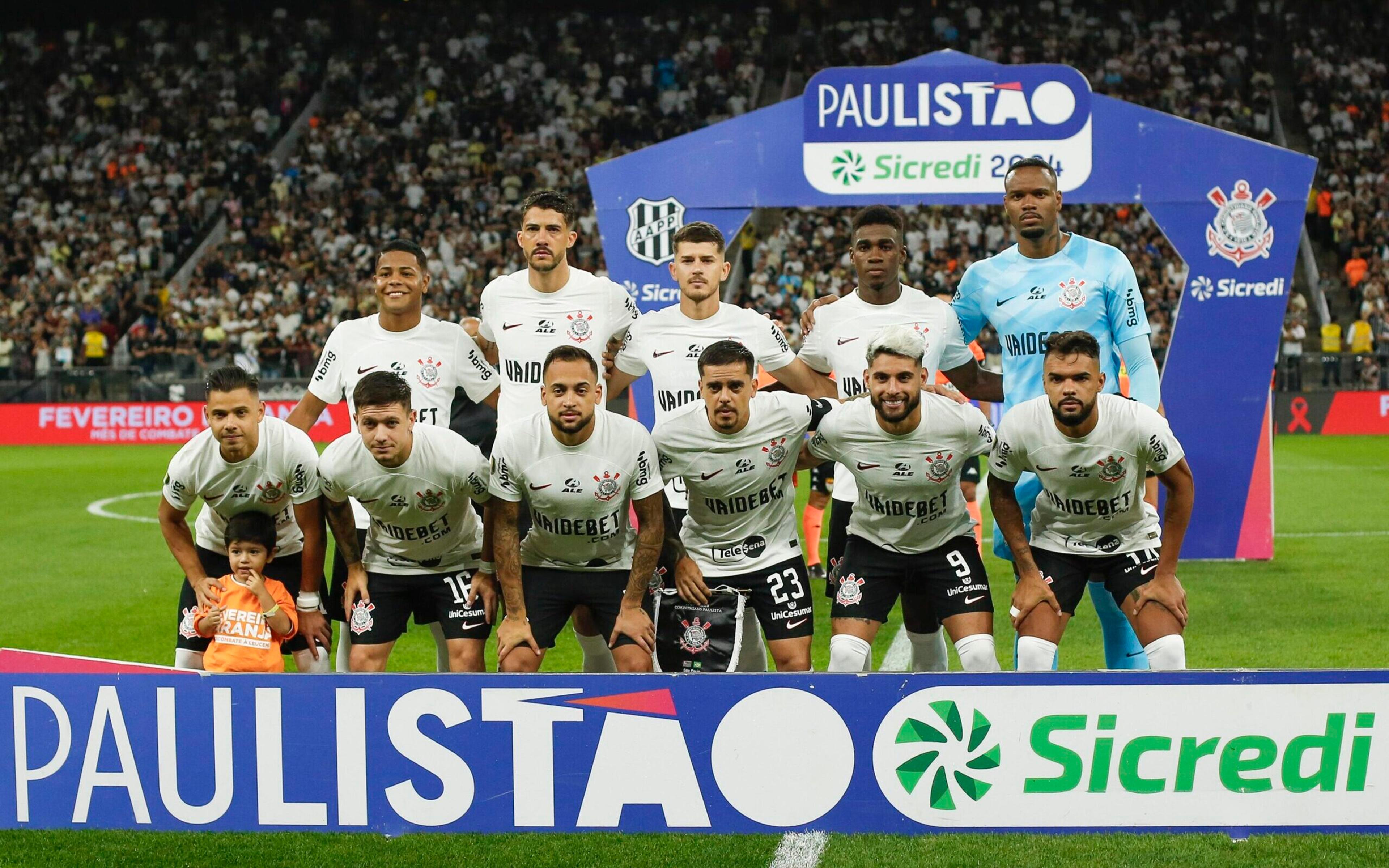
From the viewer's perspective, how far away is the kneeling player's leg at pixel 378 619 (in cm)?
552

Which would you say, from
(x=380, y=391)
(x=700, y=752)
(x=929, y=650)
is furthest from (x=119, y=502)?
(x=700, y=752)

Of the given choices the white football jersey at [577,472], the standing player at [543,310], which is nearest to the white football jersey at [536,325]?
the standing player at [543,310]

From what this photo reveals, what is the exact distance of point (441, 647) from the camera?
6.08 metres

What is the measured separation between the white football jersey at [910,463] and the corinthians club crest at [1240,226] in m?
4.95

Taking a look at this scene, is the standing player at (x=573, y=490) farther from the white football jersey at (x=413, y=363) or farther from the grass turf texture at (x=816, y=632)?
the white football jersey at (x=413, y=363)

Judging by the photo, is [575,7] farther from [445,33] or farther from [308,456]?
[308,456]

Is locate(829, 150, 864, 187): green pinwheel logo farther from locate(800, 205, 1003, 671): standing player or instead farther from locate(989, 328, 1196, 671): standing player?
locate(989, 328, 1196, 671): standing player

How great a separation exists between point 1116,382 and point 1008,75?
9.76 ft

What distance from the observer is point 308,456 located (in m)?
5.52

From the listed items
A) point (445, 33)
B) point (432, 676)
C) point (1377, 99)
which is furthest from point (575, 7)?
point (432, 676)

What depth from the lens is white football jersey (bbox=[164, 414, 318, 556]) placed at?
5496mm

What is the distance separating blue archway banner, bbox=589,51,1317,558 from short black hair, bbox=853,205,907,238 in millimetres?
3063

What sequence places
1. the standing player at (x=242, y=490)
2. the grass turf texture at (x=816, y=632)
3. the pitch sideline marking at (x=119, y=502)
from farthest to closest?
the pitch sideline marking at (x=119, y=502) → the standing player at (x=242, y=490) → the grass turf texture at (x=816, y=632)

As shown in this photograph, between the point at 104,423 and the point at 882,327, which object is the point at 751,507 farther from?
the point at 104,423
